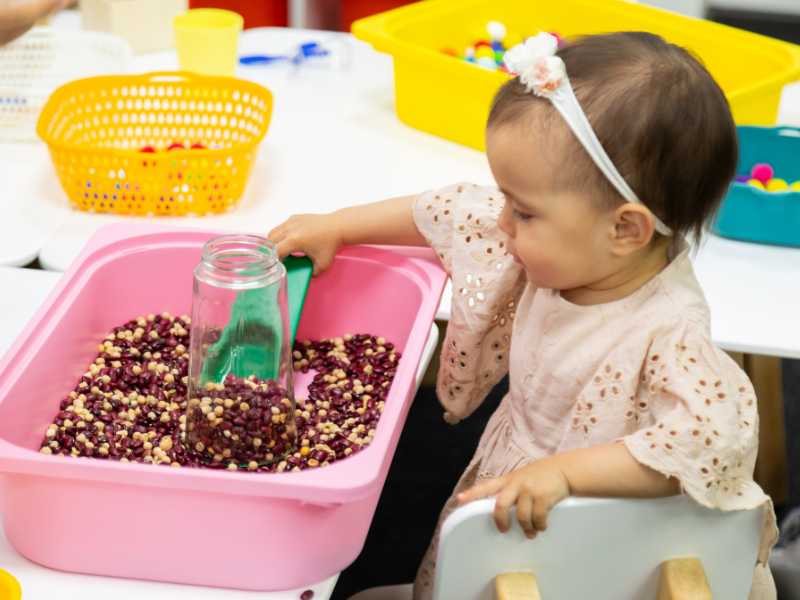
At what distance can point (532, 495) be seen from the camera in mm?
938

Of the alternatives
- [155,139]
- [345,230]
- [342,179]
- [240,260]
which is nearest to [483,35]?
[342,179]

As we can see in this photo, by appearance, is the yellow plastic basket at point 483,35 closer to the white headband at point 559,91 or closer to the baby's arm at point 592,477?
the white headband at point 559,91

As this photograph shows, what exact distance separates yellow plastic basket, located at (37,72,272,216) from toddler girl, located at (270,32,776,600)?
503mm

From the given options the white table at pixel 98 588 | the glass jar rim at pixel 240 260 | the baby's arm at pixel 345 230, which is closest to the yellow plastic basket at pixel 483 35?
the baby's arm at pixel 345 230

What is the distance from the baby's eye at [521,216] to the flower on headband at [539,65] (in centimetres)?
11

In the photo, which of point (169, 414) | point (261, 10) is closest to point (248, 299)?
point (169, 414)

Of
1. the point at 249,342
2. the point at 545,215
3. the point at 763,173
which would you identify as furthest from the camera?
the point at 763,173

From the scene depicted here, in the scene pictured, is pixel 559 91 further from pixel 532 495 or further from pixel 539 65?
pixel 532 495

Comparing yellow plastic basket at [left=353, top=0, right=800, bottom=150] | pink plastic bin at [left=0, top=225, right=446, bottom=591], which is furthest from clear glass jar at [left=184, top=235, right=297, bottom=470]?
yellow plastic basket at [left=353, top=0, right=800, bottom=150]

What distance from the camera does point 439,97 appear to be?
1686 millimetres

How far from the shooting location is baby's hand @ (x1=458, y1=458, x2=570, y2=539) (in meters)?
0.93

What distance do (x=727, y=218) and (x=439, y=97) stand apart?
1.49 feet

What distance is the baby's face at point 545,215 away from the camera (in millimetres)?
1016

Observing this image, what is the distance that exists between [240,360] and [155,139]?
0.61 m
